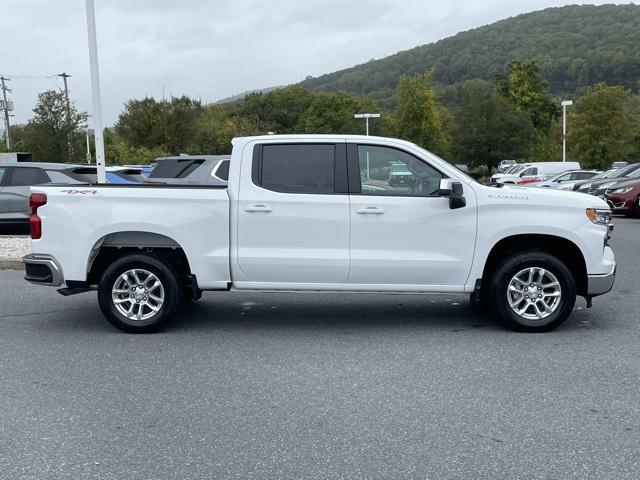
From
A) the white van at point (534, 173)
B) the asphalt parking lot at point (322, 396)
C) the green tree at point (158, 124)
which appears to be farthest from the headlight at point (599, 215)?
the green tree at point (158, 124)

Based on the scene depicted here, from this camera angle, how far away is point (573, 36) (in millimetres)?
107125

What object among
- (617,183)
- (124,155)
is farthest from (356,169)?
(124,155)

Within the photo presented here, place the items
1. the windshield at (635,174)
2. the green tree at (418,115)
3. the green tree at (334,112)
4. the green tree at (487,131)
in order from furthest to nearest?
1. the green tree at (334,112)
2. the green tree at (487,131)
3. the green tree at (418,115)
4. the windshield at (635,174)

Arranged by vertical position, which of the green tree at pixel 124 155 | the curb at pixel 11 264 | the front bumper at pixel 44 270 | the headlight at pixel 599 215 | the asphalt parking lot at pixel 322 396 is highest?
the green tree at pixel 124 155

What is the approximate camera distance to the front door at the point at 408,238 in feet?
22.6

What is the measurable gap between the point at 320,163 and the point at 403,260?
1.24m

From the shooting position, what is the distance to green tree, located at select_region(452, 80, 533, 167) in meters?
59.4

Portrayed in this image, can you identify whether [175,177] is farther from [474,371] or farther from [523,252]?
[474,371]

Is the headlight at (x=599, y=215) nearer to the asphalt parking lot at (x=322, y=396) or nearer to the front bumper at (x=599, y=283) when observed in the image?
the front bumper at (x=599, y=283)

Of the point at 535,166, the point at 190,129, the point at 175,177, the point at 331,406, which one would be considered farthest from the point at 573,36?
the point at 331,406

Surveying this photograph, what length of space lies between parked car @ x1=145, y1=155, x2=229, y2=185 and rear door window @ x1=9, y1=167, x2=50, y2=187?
6.91 feet

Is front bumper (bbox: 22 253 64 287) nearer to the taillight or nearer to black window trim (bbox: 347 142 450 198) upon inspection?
the taillight

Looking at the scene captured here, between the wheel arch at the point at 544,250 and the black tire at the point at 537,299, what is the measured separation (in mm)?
179

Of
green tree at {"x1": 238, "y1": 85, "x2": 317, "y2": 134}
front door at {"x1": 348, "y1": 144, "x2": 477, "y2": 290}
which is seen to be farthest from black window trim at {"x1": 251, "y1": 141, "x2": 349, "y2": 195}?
green tree at {"x1": 238, "y1": 85, "x2": 317, "y2": 134}
